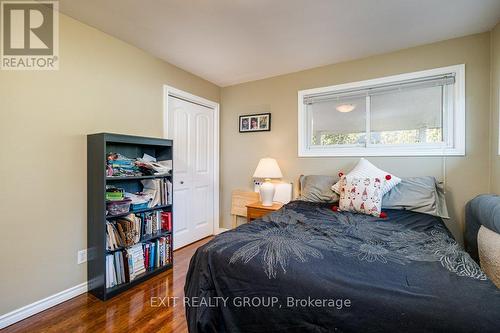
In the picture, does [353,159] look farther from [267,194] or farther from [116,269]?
[116,269]

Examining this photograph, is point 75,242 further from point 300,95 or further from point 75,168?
point 300,95

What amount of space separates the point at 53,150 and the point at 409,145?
3304mm

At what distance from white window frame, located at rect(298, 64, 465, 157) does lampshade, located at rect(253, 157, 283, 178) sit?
0.37 metres

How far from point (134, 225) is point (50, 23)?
1.77 metres

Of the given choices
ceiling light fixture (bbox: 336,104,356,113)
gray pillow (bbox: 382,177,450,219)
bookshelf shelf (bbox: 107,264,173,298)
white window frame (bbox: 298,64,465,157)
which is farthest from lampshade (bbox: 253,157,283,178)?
bookshelf shelf (bbox: 107,264,173,298)

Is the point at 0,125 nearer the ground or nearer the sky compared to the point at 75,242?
nearer the sky

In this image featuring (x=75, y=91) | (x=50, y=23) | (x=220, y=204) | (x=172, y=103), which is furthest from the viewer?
(x=220, y=204)

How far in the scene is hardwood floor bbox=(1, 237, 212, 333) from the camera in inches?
61.9

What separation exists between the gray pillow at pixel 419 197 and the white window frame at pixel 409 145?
1.15 ft

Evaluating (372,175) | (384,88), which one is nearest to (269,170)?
(372,175)

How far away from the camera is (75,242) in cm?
196

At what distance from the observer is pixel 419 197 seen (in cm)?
208

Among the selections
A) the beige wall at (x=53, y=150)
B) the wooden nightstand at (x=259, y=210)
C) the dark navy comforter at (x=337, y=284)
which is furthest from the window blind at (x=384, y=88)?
the beige wall at (x=53, y=150)

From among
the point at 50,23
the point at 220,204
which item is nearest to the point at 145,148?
the point at 50,23
